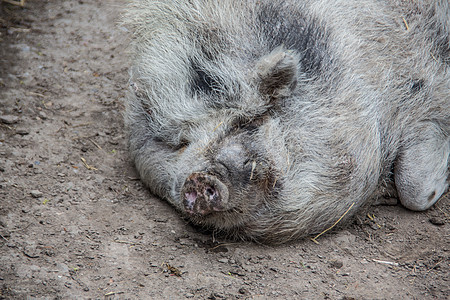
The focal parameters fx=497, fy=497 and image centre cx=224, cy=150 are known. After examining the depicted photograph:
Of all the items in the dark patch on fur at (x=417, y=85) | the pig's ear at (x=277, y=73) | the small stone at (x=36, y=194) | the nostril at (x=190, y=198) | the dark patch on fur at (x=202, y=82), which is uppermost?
the dark patch on fur at (x=417, y=85)

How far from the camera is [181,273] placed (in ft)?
9.05

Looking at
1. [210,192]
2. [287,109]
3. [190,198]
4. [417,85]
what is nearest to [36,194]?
[190,198]

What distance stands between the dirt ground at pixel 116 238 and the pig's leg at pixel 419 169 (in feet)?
0.42

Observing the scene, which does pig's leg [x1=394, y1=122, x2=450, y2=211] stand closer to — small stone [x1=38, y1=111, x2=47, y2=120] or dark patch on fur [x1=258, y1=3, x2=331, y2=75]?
dark patch on fur [x1=258, y1=3, x2=331, y2=75]

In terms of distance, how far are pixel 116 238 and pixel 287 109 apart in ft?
4.20

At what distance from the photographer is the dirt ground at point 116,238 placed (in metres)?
2.64

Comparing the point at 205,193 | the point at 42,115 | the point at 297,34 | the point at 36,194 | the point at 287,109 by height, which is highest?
the point at 297,34

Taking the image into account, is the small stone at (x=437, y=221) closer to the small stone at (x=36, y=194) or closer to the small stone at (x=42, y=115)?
the small stone at (x=36, y=194)

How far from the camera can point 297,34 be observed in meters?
3.07

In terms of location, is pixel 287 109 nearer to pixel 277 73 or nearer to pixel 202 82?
pixel 277 73

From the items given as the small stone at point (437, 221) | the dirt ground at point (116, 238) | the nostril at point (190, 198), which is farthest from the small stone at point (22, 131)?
the small stone at point (437, 221)

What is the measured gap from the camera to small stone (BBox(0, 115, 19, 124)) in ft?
11.9

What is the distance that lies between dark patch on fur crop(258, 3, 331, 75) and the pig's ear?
0.40 ft

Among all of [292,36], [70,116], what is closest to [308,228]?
[292,36]
